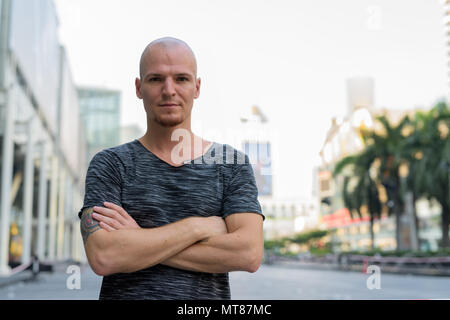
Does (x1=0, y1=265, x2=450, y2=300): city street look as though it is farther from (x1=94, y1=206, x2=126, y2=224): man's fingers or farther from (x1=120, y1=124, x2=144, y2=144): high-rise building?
(x1=94, y1=206, x2=126, y2=224): man's fingers

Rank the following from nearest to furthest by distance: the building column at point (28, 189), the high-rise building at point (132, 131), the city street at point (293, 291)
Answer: the high-rise building at point (132, 131) < the city street at point (293, 291) < the building column at point (28, 189)

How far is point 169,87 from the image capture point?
1.76 metres

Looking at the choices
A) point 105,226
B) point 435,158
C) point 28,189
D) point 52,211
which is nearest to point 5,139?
point 28,189

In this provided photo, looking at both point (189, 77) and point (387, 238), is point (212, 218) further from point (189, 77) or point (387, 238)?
point (387, 238)

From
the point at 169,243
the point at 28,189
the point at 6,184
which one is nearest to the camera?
the point at 169,243

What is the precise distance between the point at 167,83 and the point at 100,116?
76.7 metres

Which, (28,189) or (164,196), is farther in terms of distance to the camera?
(28,189)

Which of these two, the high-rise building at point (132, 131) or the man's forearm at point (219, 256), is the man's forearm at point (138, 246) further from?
the high-rise building at point (132, 131)

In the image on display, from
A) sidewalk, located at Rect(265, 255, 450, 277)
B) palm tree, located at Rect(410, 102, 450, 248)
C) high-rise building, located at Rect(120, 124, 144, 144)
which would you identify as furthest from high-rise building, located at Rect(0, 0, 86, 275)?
palm tree, located at Rect(410, 102, 450, 248)

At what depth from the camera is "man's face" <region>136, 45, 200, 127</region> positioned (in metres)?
1.78

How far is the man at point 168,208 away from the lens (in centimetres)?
175

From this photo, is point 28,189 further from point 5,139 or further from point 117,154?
point 117,154

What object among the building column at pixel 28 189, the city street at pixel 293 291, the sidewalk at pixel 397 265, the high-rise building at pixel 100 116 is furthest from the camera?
the high-rise building at pixel 100 116

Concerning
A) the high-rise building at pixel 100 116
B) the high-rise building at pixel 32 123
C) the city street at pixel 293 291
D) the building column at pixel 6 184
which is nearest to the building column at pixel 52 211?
the high-rise building at pixel 32 123
